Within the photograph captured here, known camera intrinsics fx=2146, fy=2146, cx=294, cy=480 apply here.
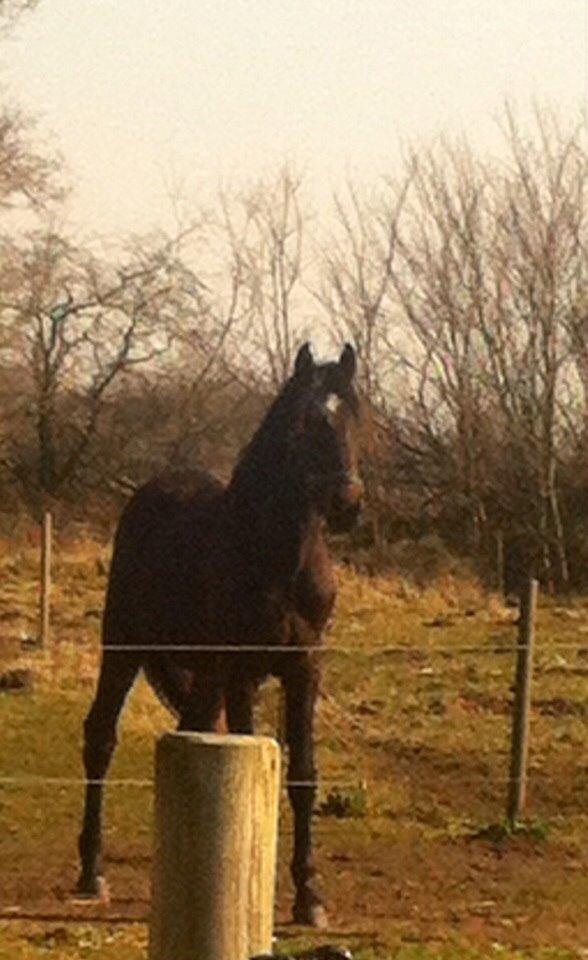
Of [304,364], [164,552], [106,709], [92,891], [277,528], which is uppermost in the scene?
[304,364]

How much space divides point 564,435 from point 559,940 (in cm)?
2973

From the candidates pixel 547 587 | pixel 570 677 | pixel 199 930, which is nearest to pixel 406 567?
pixel 547 587

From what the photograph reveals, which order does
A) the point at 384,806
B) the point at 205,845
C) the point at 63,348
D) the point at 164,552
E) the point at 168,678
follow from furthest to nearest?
the point at 63,348 < the point at 384,806 < the point at 168,678 < the point at 164,552 < the point at 205,845

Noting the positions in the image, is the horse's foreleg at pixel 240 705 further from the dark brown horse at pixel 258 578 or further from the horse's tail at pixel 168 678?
the horse's tail at pixel 168 678

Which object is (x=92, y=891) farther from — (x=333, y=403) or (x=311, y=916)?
(x=333, y=403)

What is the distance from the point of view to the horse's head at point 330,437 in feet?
28.0

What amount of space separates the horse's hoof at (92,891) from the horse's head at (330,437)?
6.24ft

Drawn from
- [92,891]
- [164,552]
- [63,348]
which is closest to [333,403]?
[164,552]

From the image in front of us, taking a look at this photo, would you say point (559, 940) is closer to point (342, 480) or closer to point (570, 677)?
point (342, 480)

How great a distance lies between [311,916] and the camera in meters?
8.59

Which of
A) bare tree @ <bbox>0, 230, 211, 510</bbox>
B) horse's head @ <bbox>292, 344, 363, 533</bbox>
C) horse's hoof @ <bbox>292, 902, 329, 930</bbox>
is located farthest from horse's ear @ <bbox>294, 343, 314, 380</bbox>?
bare tree @ <bbox>0, 230, 211, 510</bbox>

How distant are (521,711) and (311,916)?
2.94 m

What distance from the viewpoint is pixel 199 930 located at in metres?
2.96

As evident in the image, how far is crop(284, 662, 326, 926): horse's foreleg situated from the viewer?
8.76m
